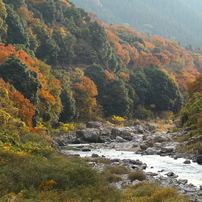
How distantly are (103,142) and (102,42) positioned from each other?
49.8 metres

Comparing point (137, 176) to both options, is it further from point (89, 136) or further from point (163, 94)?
point (163, 94)

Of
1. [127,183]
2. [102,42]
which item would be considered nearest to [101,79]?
[102,42]

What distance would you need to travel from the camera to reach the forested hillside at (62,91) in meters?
15.5

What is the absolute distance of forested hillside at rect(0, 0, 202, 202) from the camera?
1551 centimetres

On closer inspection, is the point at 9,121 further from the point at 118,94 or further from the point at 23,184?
the point at 118,94

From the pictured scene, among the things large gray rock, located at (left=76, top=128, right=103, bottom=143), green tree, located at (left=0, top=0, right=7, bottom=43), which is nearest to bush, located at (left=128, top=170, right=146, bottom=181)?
large gray rock, located at (left=76, top=128, right=103, bottom=143)

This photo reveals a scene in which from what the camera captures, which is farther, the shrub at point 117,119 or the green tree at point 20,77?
the shrub at point 117,119

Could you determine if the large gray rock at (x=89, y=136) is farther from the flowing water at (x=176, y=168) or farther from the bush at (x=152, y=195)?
the bush at (x=152, y=195)

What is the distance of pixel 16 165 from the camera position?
1639cm

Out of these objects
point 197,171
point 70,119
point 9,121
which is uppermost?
point 197,171

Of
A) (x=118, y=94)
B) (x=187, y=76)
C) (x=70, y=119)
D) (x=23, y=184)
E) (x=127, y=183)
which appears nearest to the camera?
(x=23, y=184)

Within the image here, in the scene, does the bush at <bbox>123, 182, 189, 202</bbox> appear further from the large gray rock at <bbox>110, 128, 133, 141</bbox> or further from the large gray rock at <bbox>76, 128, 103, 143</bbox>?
the large gray rock at <bbox>110, 128, 133, 141</bbox>

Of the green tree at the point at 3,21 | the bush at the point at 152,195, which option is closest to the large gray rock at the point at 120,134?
the green tree at the point at 3,21

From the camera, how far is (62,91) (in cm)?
6025
